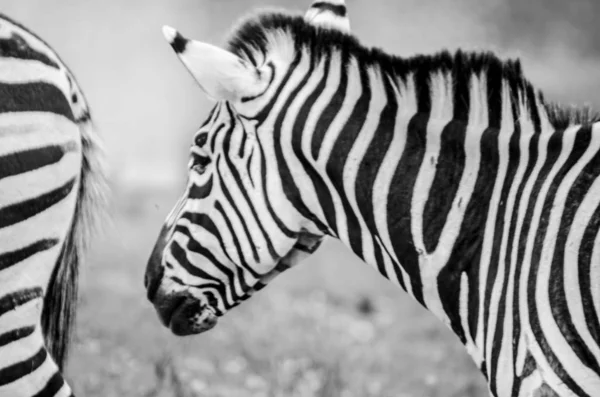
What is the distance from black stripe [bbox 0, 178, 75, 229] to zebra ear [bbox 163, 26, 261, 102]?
700 mm

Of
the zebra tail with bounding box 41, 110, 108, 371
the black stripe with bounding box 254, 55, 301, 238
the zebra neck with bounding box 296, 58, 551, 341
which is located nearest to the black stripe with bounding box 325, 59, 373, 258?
the zebra neck with bounding box 296, 58, 551, 341

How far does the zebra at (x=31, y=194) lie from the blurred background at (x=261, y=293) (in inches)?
20.3

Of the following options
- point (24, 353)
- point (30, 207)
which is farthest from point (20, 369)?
point (30, 207)

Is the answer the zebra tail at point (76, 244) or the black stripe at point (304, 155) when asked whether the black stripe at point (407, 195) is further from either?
the zebra tail at point (76, 244)

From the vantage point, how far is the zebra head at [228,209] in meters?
2.77

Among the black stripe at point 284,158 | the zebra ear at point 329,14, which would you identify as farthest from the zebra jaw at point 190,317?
the zebra ear at point 329,14

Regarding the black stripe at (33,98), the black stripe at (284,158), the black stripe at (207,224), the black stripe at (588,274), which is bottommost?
the black stripe at (207,224)

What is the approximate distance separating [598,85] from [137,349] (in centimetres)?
772

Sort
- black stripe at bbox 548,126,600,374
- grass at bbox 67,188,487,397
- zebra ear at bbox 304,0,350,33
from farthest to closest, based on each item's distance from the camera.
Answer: grass at bbox 67,188,487,397
zebra ear at bbox 304,0,350,33
black stripe at bbox 548,126,600,374

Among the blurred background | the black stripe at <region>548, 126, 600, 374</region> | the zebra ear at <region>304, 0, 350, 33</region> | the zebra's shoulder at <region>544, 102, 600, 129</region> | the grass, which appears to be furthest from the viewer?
the blurred background

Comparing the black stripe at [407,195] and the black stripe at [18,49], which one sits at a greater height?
the black stripe at [407,195]

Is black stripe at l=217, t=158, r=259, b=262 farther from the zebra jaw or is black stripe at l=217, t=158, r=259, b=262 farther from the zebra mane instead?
the zebra mane

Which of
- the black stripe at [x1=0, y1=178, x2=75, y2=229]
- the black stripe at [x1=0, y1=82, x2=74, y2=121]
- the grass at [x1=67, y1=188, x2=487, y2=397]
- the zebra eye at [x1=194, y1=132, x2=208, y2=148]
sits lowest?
the grass at [x1=67, y1=188, x2=487, y2=397]

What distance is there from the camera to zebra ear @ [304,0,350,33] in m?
3.11
